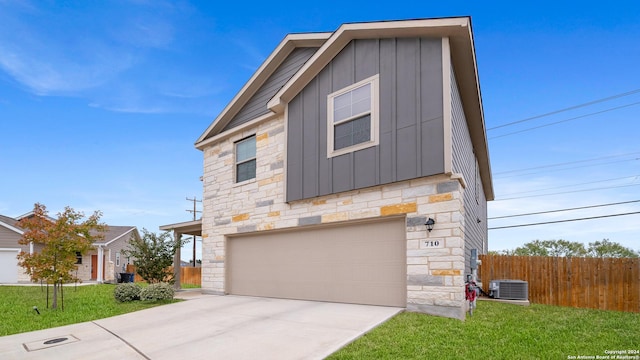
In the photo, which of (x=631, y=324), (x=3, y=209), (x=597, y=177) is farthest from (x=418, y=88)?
(x=3, y=209)

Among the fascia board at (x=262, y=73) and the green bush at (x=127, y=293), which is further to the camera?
the fascia board at (x=262, y=73)

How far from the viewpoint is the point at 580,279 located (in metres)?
10.7

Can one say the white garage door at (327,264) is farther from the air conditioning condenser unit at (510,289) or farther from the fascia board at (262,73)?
the air conditioning condenser unit at (510,289)

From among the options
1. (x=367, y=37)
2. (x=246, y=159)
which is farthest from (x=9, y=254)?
(x=367, y=37)

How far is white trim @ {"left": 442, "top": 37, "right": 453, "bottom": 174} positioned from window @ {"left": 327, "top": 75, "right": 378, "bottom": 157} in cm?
161

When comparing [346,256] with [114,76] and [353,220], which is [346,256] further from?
[114,76]

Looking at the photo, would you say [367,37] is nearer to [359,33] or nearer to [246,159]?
[359,33]

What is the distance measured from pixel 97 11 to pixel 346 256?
1180 cm

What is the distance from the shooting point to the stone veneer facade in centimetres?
736

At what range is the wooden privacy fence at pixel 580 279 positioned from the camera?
10086mm

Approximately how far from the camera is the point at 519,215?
86.7 ft

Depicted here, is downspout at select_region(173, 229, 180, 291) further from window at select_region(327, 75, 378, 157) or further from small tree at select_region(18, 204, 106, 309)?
window at select_region(327, 75, 378, 157)

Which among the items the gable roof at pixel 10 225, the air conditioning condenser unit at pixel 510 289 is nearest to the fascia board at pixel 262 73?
the air conditioning condenser unit at pixel 510 289

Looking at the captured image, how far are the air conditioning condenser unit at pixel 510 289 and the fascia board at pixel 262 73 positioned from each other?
8712mm
